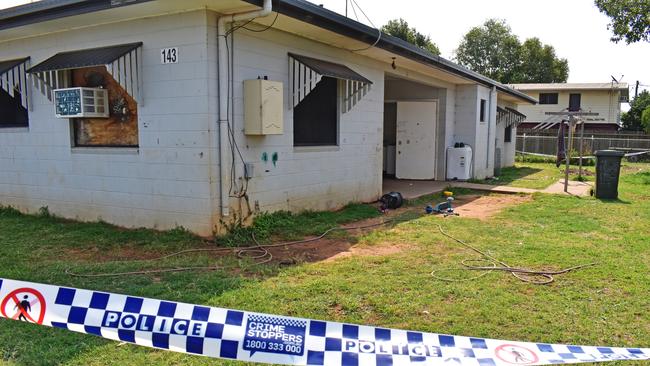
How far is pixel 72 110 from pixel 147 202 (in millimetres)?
1748

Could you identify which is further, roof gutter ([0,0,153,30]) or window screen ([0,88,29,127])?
window screen ([0,88,29,127])

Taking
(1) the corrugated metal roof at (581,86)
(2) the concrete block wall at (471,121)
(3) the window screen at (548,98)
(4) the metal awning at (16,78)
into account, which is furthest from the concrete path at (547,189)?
(3) the window screen at (548,98)

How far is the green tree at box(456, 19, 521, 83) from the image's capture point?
55969mm

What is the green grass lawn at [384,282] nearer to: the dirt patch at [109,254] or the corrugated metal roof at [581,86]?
the dirt patch at [109,254]

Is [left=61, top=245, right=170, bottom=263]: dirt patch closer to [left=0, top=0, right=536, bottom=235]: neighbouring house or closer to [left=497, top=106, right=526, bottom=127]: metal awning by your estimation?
[left=0, top=0, right=536, bottom=235]: neighbouring house

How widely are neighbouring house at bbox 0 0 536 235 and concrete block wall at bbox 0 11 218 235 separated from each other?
20mm

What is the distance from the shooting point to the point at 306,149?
8.29m

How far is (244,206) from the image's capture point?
23.1 ft

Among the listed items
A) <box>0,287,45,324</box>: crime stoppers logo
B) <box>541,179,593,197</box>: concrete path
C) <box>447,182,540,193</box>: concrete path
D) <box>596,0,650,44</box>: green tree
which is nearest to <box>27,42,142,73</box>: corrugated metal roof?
<box>0,287,45,324</box>: crime stoppers logo

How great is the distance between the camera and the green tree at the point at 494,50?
55969 millimetres

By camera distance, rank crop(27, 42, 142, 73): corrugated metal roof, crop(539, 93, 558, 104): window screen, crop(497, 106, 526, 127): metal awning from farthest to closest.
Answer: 1. crop(539, 93, 558, 104): window screen
2. crop(497, 106, 526, 127): metal awning
3. crop(27, 42, 142, 73): corrugated metal roof

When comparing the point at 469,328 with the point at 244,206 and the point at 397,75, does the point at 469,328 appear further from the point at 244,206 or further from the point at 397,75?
the point at 397,75

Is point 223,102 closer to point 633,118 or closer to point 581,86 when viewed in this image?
point 581,86

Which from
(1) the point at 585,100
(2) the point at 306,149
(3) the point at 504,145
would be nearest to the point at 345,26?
(2) the point at 306,149
